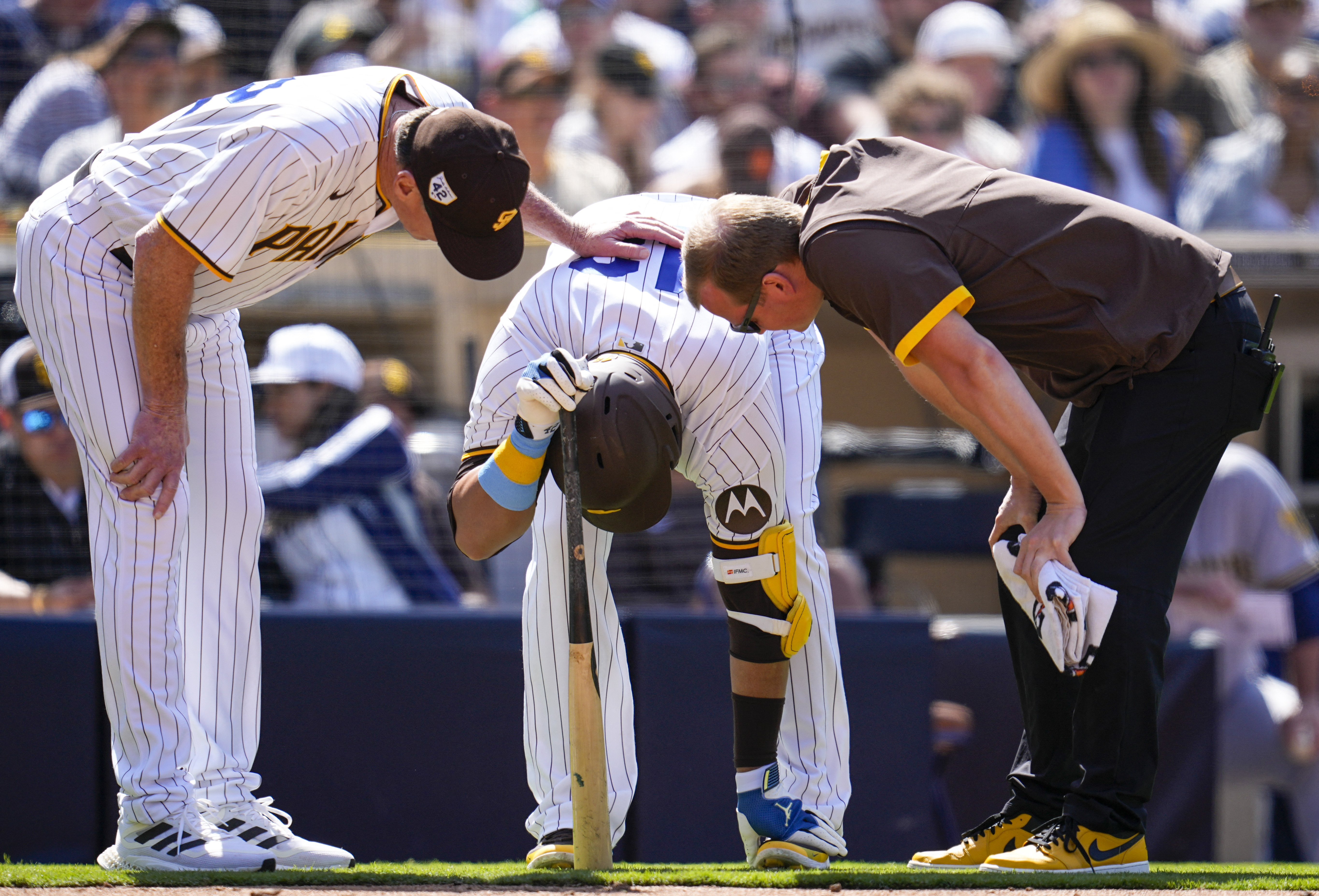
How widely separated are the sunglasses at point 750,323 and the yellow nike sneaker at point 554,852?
125 centimetres

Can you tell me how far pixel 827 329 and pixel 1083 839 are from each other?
15.7 feet

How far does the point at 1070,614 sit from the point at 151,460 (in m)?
2.00

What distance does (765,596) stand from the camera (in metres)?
3.24

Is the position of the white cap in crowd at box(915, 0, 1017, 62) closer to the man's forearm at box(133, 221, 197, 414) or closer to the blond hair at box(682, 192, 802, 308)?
the blond hair at box(682, 192, 802, 308)

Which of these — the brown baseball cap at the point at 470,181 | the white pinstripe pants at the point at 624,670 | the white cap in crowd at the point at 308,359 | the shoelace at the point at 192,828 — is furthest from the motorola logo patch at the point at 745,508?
the white cap in crowd at the point at 308,359

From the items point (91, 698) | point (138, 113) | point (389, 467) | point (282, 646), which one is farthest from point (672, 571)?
point (138, 113)

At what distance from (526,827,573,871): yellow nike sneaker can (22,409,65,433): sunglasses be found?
328 cm

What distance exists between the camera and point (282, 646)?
4.88 meters

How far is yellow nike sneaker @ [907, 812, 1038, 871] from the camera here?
324cm

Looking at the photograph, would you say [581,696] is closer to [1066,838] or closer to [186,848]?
[186,848]

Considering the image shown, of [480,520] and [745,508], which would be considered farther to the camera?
[745,508]

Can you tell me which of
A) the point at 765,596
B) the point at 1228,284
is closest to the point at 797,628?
the point at 765,596

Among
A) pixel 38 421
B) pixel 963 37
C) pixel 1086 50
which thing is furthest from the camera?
pixel 963 37

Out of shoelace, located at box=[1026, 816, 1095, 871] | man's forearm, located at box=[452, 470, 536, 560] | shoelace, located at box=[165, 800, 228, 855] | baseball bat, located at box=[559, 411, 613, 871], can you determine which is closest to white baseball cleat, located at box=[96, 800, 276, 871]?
shoelace, located at box=[165, 800, 228, 855]
